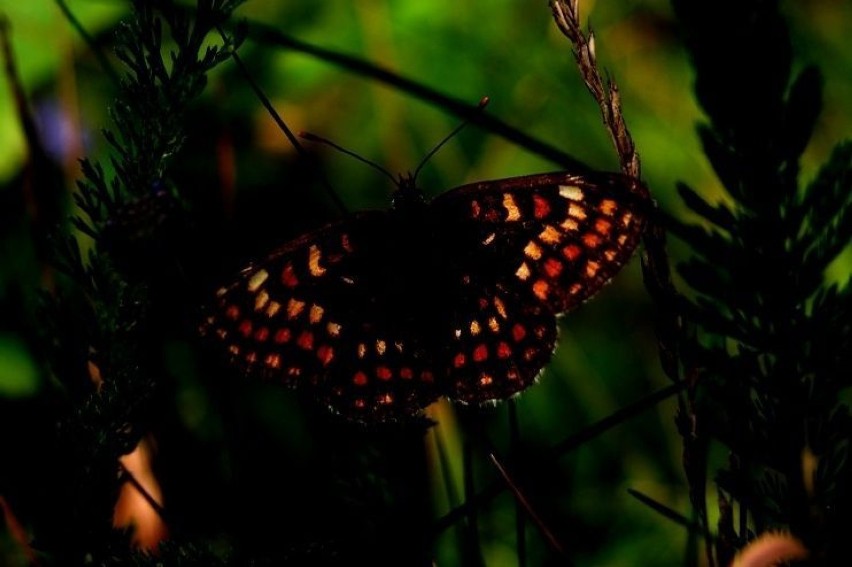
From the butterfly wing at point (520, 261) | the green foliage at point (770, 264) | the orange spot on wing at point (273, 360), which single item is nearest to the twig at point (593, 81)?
the green foliage at point (770, 264)

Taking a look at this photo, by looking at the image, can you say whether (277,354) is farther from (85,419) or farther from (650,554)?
(650,554)

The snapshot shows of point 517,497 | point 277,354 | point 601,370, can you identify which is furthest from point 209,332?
point 601,370

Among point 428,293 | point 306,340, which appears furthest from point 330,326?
point 428,293

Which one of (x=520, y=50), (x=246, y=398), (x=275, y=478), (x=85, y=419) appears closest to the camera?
(x=85, y=419)

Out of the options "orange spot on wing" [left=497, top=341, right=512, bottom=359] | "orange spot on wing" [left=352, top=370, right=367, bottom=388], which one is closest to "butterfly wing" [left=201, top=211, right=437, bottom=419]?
"orange spot on wing" [left=352, top=370, right=367, bottom=388]

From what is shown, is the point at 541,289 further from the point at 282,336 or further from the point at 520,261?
the point at 282,336

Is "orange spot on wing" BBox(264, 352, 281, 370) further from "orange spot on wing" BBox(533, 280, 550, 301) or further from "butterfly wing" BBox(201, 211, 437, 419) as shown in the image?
"orange spot on wing" BBox(533, 280, 550, 301)

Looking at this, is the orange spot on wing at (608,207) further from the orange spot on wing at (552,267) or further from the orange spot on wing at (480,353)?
the orange spot on wing at (480,353)
